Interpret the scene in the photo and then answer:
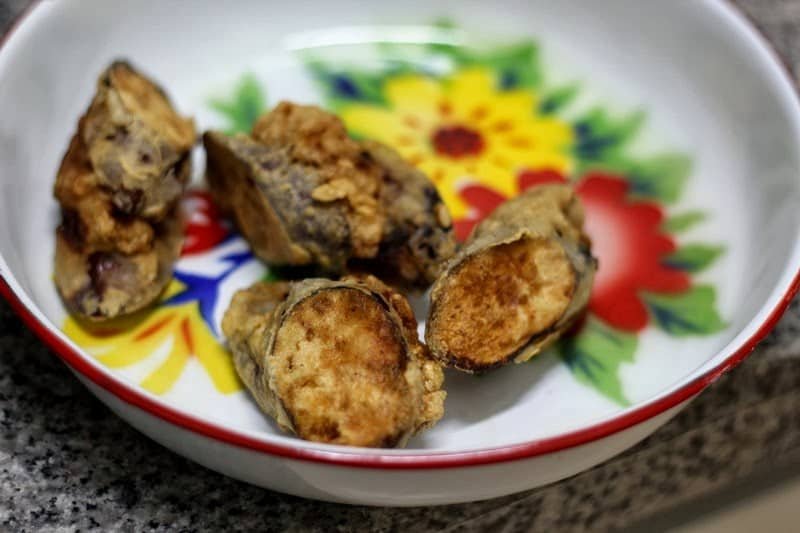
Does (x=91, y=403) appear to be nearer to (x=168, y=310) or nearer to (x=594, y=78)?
(x=168, y=310)

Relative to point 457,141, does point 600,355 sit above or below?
below

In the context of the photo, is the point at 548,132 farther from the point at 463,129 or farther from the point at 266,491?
the point at 266,491

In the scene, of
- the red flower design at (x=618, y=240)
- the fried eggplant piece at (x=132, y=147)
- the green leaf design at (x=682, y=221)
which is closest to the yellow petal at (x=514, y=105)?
the red flower design at (x=618, y=240)

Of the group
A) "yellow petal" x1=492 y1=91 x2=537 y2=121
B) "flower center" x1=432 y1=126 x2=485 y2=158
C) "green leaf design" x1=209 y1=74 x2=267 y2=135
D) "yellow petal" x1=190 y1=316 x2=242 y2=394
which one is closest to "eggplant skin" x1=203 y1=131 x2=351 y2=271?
"yellow petal" x1=190 y1=316 x2=242 y2=394

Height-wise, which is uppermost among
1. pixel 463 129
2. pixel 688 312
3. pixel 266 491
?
pixel 463 129

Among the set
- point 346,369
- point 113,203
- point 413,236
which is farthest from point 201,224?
point 346,369

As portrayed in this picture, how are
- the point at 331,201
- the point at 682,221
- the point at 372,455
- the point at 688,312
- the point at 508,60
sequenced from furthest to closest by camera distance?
the point at 508,60 → the point at 682,221 → the point at 688,312 → the point at 331,201 → the point at 372,455
